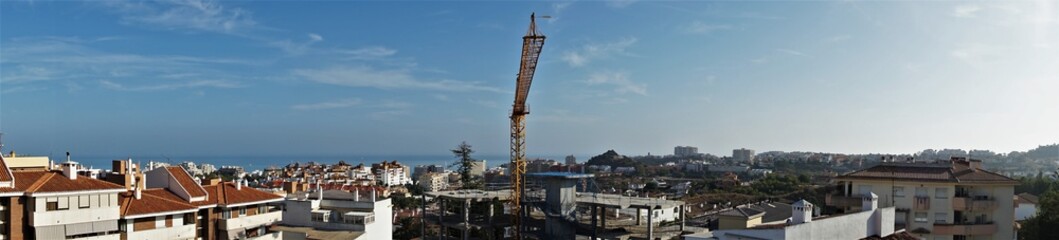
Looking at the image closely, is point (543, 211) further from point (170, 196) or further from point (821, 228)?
point (821, 228)

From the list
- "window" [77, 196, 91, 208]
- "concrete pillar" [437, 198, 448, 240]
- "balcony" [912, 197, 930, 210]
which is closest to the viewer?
"window" [77, 196, 91, 208]

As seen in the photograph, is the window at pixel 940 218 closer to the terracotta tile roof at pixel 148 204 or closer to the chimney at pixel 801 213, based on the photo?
the chimney at pixel 801 213

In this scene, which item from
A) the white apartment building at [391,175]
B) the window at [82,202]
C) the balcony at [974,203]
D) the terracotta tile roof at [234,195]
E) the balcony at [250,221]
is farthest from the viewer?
the white apartment building at [391,175]

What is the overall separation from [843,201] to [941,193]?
3.88 m

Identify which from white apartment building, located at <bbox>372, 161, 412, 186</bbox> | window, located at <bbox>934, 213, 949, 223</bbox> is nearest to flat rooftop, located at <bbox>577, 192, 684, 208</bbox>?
window, located at <bbox>934, 213, 949, 223</bbox>

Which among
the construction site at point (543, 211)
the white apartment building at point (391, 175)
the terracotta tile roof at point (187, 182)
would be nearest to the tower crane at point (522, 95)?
the construction site at point (543, 211)

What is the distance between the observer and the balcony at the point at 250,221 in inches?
1244

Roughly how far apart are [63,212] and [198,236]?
21.9 feet

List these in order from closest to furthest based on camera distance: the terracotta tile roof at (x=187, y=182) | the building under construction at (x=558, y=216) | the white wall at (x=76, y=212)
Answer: the white wall at (x=76, y=212) → the terracotta tile roof at (x=187, y=182) → the building under construction at (x=558, y=216)

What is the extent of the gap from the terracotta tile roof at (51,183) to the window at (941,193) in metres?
32.5

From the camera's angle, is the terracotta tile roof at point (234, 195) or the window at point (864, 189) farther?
the terracotta tile roof at point (234, 195)

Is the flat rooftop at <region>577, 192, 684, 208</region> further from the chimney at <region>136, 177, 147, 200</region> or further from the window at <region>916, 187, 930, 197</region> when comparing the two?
the chimney at <region>136, 177, 147, 200</region>

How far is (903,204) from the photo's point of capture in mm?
30500

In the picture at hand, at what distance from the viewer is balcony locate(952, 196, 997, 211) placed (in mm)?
29734
